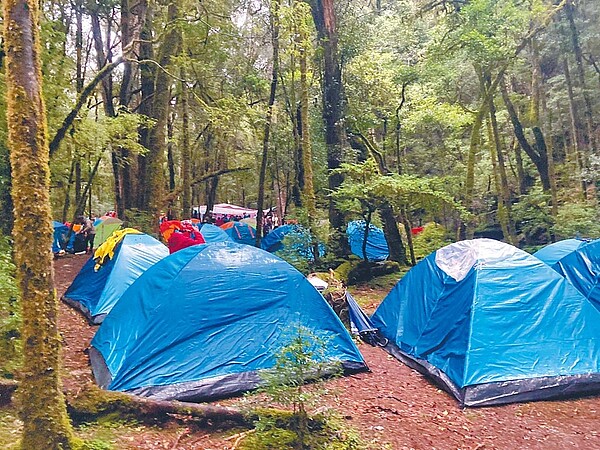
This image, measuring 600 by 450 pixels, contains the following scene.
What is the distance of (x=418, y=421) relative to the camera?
4.66m

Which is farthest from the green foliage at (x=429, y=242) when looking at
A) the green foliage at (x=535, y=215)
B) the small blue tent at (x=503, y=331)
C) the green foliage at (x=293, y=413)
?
the green foliage at (x=293, y=413)

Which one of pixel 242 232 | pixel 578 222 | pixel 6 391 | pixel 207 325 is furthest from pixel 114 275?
pixel 578 222

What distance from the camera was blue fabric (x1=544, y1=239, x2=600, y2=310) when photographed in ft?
22.3

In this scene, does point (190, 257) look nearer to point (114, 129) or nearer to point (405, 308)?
point (405, 308)

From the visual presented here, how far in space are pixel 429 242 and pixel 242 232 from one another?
7.11 m

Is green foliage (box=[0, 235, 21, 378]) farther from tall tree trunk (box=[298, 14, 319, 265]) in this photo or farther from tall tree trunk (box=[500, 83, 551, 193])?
tall tree trunk (box=[500, 83, 551, 193])

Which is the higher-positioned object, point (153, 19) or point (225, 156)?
point (153, 19)

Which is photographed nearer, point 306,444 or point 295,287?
point 306,444

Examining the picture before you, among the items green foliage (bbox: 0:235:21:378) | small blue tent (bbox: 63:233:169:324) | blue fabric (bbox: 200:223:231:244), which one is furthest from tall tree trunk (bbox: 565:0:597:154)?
green foliage (bbox: 0:235:21:378)

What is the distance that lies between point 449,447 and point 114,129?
8.59 meters

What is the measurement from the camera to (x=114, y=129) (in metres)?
9.88

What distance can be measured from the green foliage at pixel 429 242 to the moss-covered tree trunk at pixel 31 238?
41.3ft

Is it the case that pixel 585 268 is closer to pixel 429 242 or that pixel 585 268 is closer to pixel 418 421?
pixel 418 421

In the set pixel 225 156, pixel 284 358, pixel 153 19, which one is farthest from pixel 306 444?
pixel 225 156
